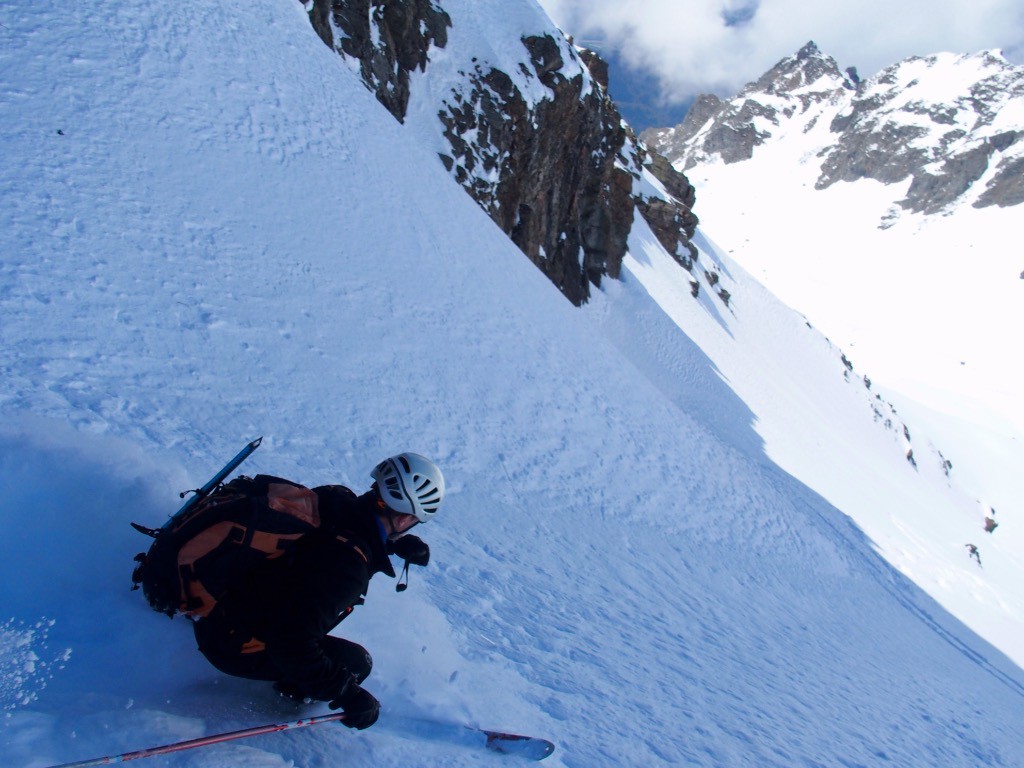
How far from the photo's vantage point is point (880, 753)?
6.11 m

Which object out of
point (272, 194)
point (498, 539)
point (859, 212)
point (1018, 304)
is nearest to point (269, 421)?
point (498, 539)

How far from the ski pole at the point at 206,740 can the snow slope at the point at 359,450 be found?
64mm

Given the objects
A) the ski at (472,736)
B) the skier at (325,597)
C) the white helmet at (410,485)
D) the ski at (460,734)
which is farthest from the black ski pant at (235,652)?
the white helmet at (410,485)

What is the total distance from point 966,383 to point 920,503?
53184 millimetres

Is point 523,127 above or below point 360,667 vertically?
above

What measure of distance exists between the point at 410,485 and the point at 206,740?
1.27 metres

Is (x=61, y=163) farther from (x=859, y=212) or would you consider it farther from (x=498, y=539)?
(x=859, y=212)

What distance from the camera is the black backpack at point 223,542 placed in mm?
2779

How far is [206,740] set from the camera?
8.68 ft

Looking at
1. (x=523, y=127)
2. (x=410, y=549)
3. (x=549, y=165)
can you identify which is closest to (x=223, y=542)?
(x=410, y=549)

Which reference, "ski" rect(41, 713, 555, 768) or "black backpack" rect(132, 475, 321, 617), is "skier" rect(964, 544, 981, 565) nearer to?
"ski" rect(41, 713, 555, 768)

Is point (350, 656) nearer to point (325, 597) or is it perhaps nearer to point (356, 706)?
point (356, 706)

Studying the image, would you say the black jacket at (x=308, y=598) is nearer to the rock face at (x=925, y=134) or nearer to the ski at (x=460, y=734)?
the ski at (x=460, y=734)

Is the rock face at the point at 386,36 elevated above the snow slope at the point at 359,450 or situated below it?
above
